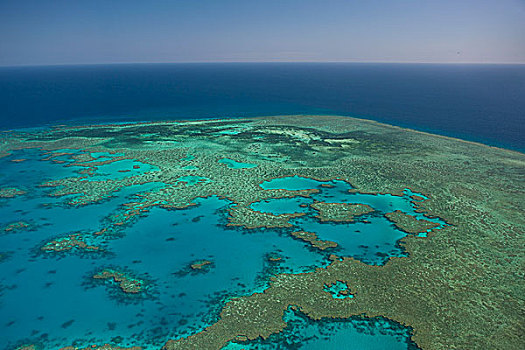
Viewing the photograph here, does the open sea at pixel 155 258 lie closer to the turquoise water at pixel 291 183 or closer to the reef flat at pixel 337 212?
the turquoise water at pixel 291 183

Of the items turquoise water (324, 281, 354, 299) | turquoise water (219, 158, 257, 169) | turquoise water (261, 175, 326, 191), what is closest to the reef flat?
turquoise water (324, 281, 354, 299)

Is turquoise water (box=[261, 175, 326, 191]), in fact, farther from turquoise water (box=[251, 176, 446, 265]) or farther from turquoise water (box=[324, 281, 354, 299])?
turquoise water (box=[324, 281, 354, 299])

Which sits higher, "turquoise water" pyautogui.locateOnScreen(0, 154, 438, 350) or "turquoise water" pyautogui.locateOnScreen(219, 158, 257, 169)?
"turquoise water" pyautogui.locateOnScreen(219, 158, 257, 169)

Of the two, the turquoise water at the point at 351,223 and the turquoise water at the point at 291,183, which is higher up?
the turquoise water at the point at 291,183

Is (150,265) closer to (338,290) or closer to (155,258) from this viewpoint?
(155,258)

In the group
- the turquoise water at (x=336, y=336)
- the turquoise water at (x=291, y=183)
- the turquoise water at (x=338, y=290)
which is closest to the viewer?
the turquoise water at (x=336, y=336)

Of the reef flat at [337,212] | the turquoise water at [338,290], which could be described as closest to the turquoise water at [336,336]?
the reef flat at [337,212]
